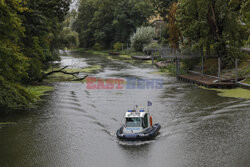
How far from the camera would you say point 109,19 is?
127 meters

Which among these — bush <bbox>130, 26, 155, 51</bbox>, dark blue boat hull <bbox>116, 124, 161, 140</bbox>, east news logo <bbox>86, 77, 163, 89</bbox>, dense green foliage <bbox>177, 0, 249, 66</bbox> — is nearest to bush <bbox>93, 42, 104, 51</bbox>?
bush <bbox>130, 26, 155, 51</bbox>

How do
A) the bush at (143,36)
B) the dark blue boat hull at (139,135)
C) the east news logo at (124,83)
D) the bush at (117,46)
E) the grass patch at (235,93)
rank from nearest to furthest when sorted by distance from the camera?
the dark blue boat hull at (139,135)
the grass patch at (235,93)
the east news logo at (124,83)
the bush at (143,36)
the bush at (117,46)

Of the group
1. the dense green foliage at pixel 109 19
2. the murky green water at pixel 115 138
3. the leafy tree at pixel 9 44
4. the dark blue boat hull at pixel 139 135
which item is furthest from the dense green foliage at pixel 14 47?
the dense green foliage at pixel 109 19

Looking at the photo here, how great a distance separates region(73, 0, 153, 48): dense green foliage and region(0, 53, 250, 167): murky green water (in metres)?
81.3

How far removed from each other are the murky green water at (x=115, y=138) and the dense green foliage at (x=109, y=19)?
81329 millimetres

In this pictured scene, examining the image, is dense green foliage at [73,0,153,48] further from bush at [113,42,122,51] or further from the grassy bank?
the grassy bank

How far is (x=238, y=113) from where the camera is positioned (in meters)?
25.2

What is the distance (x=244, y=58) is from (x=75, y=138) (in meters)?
28.8

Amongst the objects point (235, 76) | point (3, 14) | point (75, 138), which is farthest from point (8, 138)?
point (235, 76)

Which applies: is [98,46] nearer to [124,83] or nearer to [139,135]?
[124,83]

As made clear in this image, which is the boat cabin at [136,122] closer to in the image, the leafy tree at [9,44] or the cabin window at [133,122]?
the cabin window at [133,122]

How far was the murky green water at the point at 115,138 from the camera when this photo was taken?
17.6m

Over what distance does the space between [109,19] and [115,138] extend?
361 feet

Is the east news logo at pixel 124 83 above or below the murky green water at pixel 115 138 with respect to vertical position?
above
